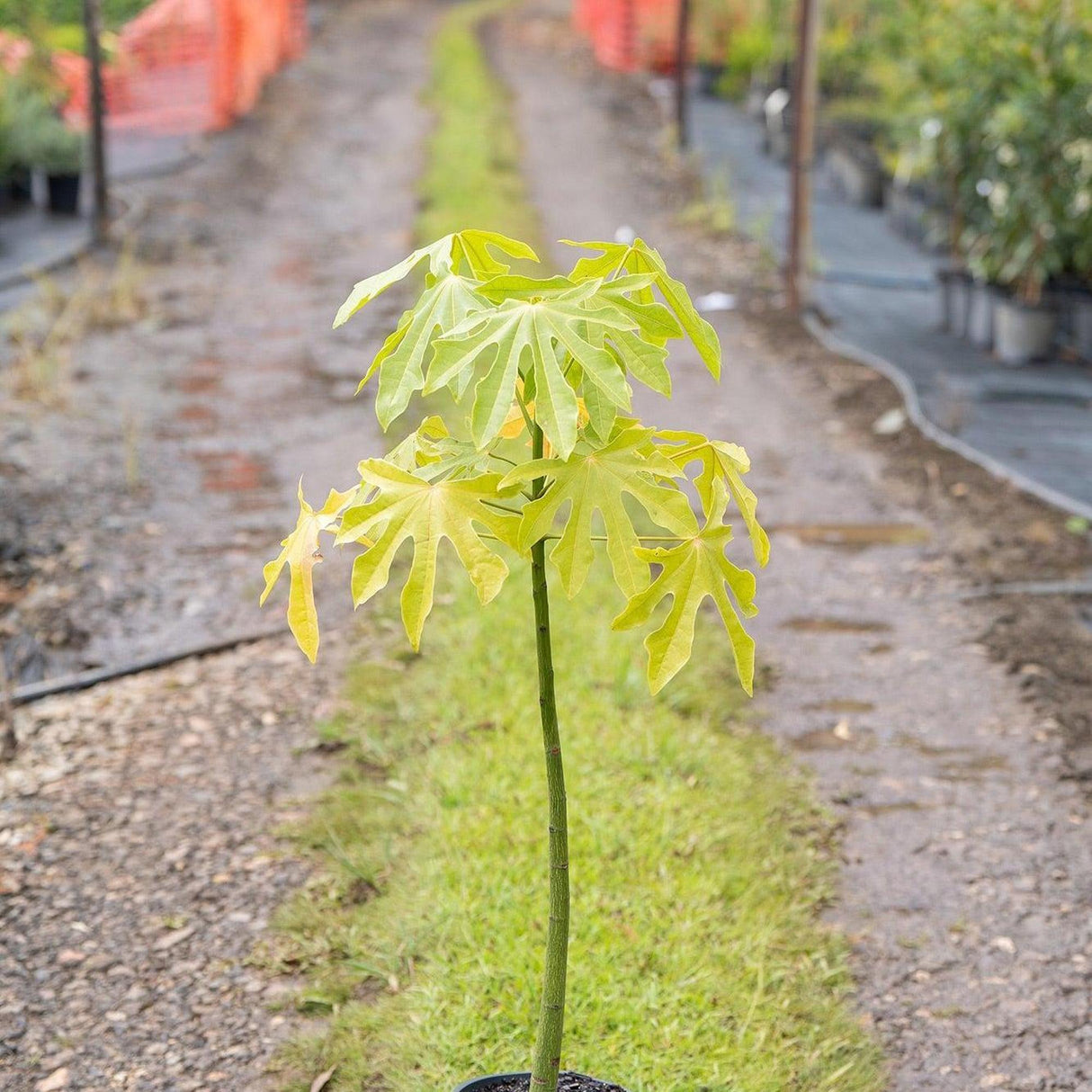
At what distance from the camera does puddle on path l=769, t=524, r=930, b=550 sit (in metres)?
5.37

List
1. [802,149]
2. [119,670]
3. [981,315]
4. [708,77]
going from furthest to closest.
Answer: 1. [708,77]
2. [802,149]
3. [981,315]
4. [119,670]

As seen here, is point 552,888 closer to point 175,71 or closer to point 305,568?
point 305,568

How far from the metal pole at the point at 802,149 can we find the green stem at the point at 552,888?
683cm

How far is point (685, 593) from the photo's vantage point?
1816 mm

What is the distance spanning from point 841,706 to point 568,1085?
2118mm

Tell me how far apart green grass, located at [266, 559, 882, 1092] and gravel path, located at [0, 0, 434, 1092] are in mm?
185

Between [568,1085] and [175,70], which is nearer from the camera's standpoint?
[568,1085]

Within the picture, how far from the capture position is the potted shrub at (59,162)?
10820 millimetres

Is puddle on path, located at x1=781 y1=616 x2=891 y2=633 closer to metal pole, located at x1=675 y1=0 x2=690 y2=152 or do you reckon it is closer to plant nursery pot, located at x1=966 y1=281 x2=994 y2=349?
plant nursery pot, located at x1=966 y1=281 x2=994 y2=349

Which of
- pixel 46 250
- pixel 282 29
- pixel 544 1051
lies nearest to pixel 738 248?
pixel 46 250

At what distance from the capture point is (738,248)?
34.1 ft

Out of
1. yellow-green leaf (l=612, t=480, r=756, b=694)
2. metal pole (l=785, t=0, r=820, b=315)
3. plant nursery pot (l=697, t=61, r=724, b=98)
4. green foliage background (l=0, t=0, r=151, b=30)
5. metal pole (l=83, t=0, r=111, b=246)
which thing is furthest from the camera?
plant nursery pot (l=697, t=61, r=724, b=98)

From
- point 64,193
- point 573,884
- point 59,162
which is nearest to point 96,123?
point 59,162

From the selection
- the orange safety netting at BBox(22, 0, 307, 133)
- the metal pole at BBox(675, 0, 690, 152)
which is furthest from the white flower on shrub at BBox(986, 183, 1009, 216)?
the orange safety netting at BBox(22, 0, 307, 133)
